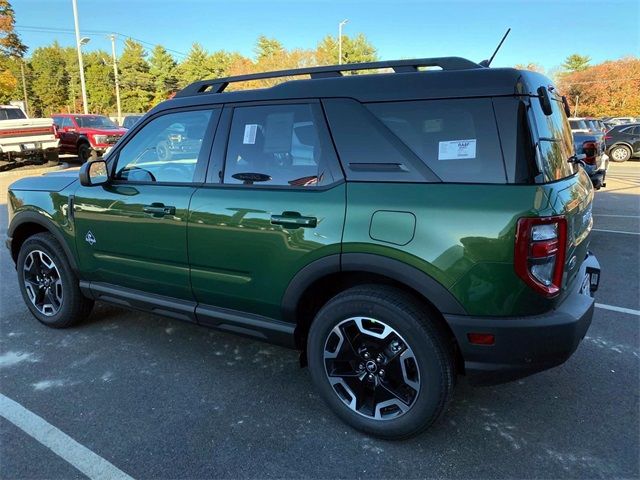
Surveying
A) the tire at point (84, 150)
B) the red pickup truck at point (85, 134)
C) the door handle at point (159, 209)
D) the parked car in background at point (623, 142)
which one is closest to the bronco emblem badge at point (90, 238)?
the door handle at point (159, 209)

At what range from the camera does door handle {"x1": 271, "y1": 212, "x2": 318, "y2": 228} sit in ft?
8.28

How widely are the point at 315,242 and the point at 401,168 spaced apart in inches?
22.7

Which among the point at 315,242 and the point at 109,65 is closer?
the point at 315,242

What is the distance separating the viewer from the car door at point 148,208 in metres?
3.05

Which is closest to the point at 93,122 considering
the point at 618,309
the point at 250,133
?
the point at 250,133

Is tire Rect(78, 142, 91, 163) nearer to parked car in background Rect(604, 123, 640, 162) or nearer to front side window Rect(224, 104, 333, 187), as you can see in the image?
front side window Rect(224, 104, 333, 187)

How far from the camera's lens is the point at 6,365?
3.35 meters

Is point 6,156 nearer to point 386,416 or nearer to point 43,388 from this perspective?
point 43,388

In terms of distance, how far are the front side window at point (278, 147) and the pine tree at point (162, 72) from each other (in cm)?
7213

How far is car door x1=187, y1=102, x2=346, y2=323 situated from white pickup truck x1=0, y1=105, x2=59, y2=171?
15278mm

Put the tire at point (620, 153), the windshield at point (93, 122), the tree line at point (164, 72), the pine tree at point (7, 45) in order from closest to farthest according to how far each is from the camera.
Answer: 1. the windshield at point (93, 122)
2. the tire at point (620, 153)
3. the pine tree at point (7, 45)
4. the tree line at point (164, 72)

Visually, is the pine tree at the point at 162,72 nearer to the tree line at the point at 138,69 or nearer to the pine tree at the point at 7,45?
the tree line at the point at 138,69

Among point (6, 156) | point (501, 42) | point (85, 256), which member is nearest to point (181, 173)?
point (85, 256)

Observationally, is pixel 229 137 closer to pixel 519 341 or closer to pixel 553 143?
pixel 553 143
